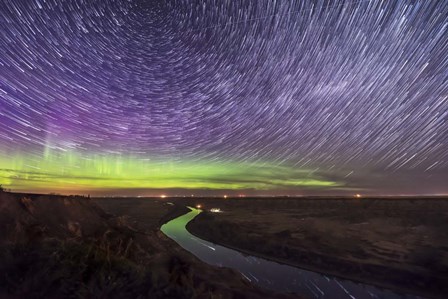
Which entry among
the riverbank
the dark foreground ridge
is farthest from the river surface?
the dark foreground ridge

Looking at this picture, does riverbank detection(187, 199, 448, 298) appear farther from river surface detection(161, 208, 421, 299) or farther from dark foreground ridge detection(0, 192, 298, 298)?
dark foreground ridge detection(0, 192, 298, 298)

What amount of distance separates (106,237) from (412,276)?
1014 inches

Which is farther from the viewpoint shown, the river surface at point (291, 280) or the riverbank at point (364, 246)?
the riverbank at point (364, 246)

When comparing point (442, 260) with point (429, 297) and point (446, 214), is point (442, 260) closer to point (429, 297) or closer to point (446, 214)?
point (429, 297)

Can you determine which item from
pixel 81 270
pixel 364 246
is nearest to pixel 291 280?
pixel 364 246

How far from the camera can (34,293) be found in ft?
40.2

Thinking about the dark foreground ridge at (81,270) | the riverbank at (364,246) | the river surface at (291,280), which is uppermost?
the dark foreground ridge at (81,270)

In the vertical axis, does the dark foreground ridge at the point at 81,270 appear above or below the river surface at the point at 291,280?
above

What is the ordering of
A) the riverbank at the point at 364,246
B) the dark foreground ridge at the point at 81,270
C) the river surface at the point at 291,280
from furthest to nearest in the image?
the riverbank at the point at 364,246 → the river surface at the point at 291,280 → the dark foreground ridge at the point at 81,270

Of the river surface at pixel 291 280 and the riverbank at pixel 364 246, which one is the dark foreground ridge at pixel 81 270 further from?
the riverbank at pixel 364 246

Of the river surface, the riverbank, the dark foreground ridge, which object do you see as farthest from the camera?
the riverbank

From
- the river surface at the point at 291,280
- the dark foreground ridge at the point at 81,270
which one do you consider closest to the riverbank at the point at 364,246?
the river surface at the point at 291,280

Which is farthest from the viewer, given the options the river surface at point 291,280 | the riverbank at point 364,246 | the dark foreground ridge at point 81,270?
the riverbank at point 364,246

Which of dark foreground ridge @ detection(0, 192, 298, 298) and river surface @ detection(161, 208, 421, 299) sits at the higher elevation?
dark foreground ridge @ detection(0, 192, 298, 298)
